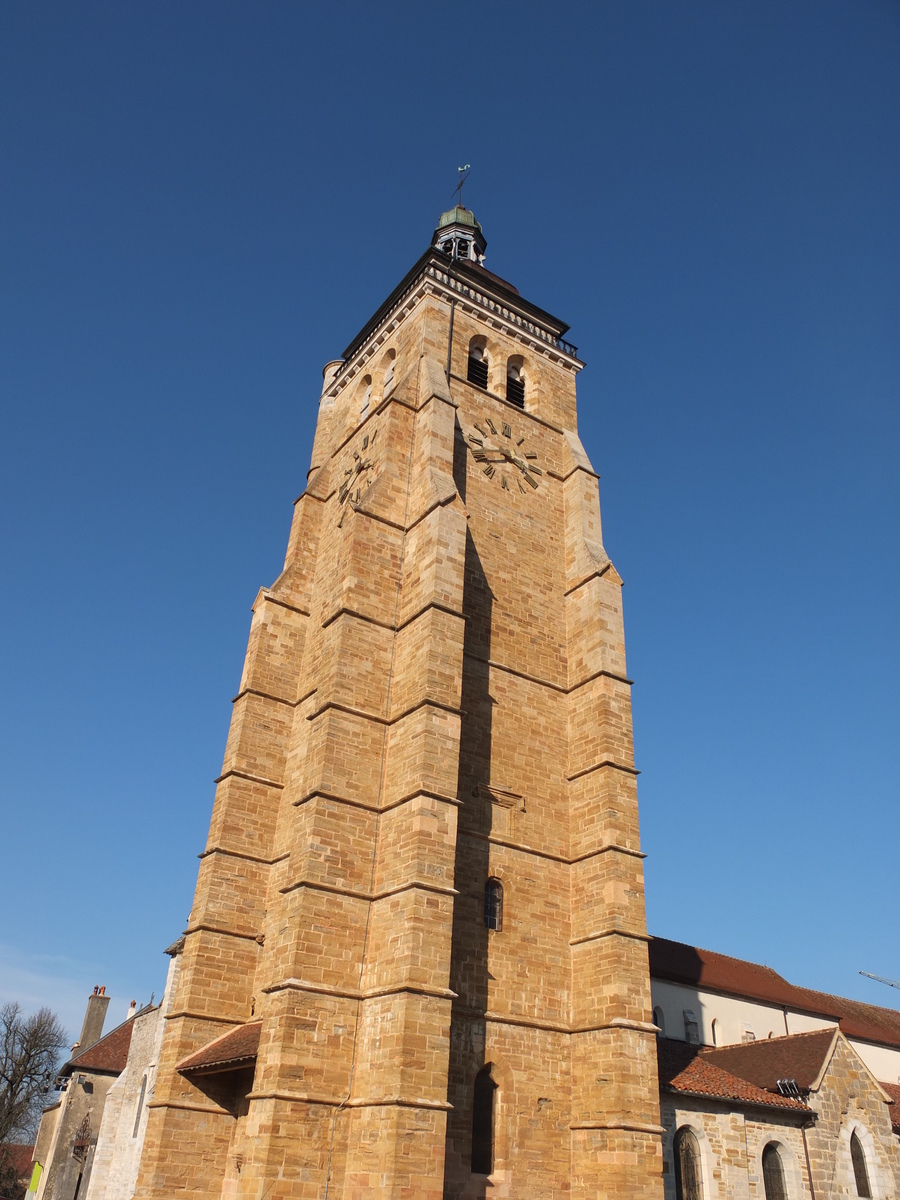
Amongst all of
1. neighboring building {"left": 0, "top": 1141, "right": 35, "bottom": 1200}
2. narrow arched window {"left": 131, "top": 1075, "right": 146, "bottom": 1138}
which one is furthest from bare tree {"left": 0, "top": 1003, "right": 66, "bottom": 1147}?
narrow arched window {"left": 131, "top": 1075, "right": 146, "bottom": 1138}

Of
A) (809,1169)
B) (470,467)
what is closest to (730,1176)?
(809,1169)

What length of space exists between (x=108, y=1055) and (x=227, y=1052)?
21053 mm

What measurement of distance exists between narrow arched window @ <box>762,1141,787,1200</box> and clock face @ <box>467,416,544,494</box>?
14.0 meters

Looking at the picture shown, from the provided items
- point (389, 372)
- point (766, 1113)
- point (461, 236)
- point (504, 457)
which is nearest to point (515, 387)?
point (389, 372)

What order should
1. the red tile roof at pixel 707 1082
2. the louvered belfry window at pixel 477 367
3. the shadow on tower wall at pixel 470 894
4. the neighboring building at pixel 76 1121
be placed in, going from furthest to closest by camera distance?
1. the neighboring building at pixel 76 1121
2. the louvered belfry window at pixel 477 367
3. the red tile roof at pixel 707 1082
4. the shadow on tower wall at pixel 470 894

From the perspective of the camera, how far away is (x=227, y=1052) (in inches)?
595

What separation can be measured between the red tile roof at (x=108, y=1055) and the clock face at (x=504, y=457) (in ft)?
76.7

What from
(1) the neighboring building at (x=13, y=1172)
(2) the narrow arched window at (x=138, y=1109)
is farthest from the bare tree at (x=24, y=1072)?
(2) the narrow arched window at (x=138, y=1109)

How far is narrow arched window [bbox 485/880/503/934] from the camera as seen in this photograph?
15.4 meters

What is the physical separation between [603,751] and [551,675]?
217 centimetres

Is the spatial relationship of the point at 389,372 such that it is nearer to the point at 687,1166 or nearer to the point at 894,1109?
the point at 687,1166

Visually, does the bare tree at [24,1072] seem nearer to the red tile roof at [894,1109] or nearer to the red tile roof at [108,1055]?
the red tile roof at [108,1055]

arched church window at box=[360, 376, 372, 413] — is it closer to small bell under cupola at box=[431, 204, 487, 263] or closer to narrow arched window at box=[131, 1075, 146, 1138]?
small bell under cupola at box=[431, 204, 487, 263]

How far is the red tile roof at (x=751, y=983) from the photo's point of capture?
23.9 metres
